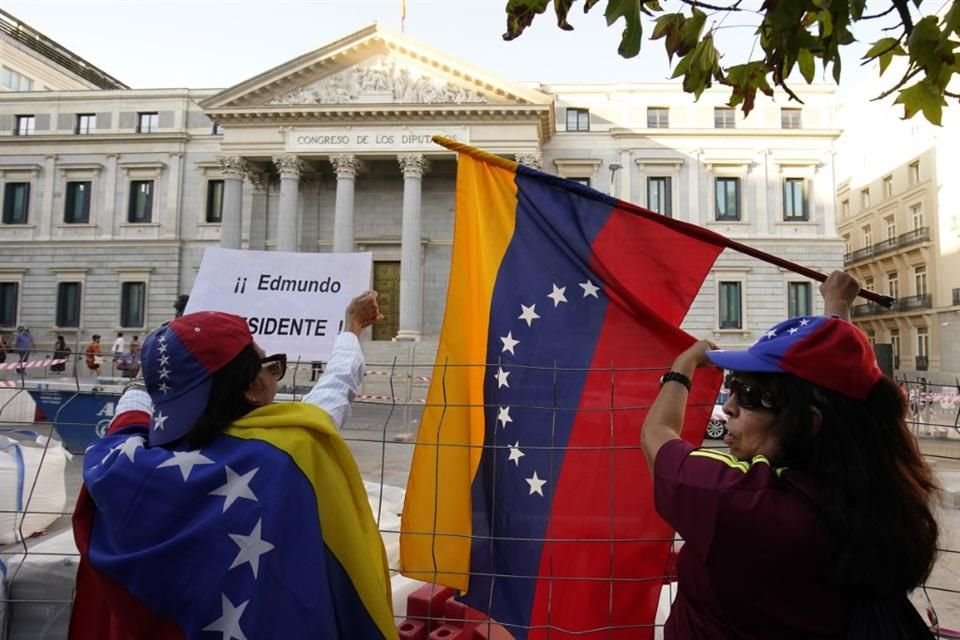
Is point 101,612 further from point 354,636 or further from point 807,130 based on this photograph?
point 807,130

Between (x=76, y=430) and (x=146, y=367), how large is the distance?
32.5 ft

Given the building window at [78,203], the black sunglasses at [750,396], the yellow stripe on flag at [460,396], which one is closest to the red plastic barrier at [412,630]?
the yellow stripe on flag at [460,396]

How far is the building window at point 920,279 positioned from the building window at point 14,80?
56.7 metres

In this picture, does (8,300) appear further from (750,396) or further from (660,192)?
(750,396)

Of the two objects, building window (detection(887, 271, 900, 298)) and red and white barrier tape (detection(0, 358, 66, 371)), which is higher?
building window (detection(887, 271, 900, 298))

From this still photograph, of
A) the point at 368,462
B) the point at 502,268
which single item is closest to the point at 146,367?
the point at 502,268

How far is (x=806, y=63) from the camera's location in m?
3.06

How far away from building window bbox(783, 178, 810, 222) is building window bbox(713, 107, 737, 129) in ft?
11.8

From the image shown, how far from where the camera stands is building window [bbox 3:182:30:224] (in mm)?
32781

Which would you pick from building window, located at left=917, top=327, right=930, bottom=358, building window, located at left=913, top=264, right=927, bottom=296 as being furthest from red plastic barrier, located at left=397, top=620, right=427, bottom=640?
building window, located at left=913, top=264, right=927, bottom=296

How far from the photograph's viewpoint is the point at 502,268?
2.57 meters

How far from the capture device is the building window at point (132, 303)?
103 ft

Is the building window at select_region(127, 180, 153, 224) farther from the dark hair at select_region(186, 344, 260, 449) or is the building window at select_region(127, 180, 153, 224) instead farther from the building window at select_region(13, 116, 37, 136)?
the dark hair at select_region(186, 344, 260, 449)

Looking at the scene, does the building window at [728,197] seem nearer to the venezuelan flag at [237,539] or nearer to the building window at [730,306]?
the building window at [730,306]
